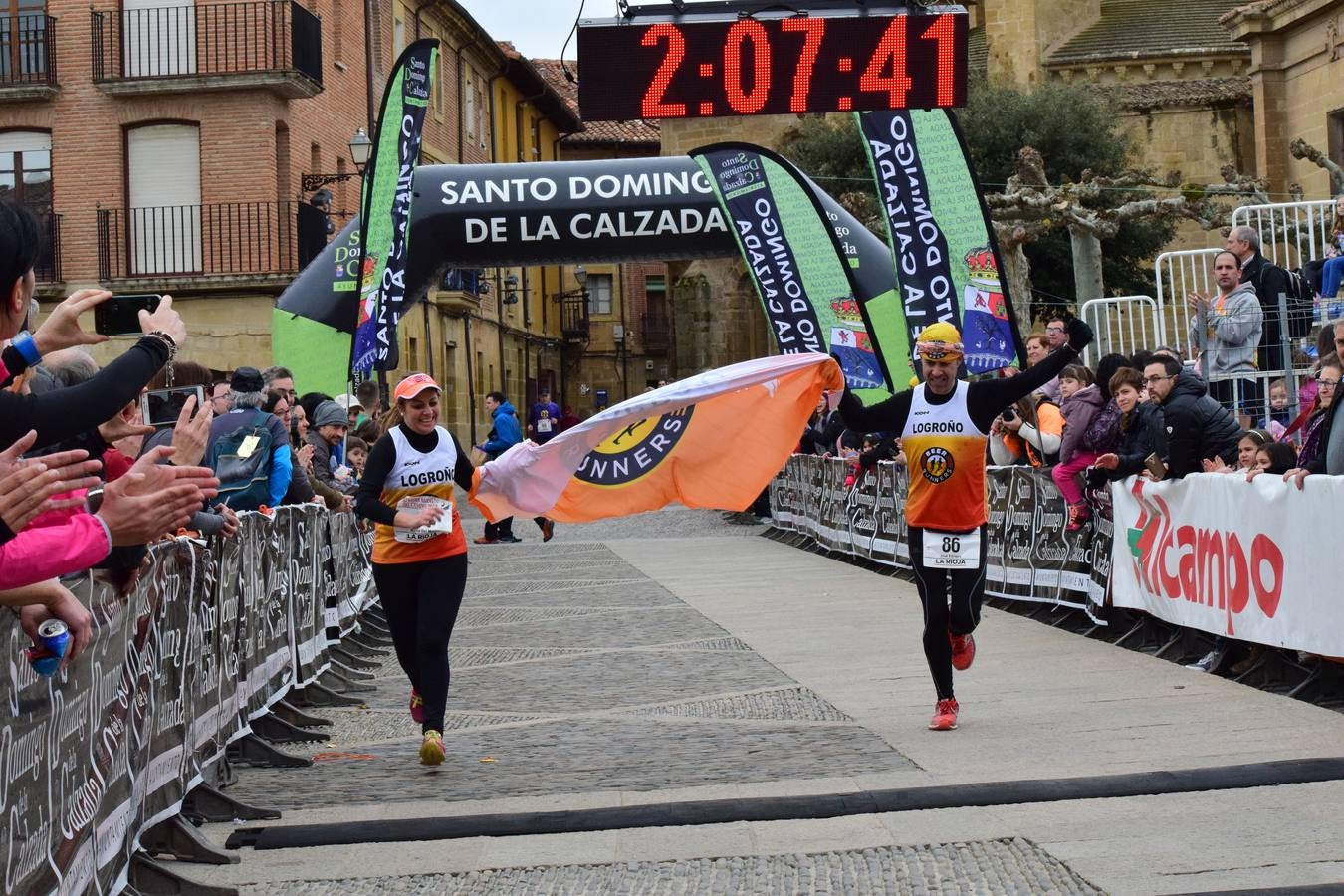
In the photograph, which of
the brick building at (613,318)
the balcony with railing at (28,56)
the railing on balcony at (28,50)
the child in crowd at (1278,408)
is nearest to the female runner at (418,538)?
Result: the child in crowd at (1278,408)

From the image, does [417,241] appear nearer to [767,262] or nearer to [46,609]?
[767,262]

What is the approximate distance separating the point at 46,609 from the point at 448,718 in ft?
19.7

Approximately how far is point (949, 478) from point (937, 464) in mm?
94

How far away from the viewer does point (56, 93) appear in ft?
111

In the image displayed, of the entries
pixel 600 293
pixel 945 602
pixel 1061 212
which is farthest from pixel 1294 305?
pixel 600 293

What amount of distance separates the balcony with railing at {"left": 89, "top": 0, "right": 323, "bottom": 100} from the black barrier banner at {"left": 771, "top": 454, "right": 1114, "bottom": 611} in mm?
17107

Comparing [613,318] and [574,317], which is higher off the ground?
[613,318]

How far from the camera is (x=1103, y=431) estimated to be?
13.0 m

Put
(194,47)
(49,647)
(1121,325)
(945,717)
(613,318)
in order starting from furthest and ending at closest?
(613,318), (194,47), (1121,325), (945,717), (49,647)

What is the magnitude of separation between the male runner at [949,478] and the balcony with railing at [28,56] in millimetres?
27438

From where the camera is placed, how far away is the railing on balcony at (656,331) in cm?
7733

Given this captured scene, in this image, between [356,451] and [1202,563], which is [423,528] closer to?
[1202,563]

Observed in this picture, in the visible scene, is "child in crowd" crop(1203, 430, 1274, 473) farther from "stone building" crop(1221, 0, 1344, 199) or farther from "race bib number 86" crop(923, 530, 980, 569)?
"stone building" crop(1221, 0, 1344, 199)

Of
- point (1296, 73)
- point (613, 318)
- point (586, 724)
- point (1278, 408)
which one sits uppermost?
point (1296, 73)
